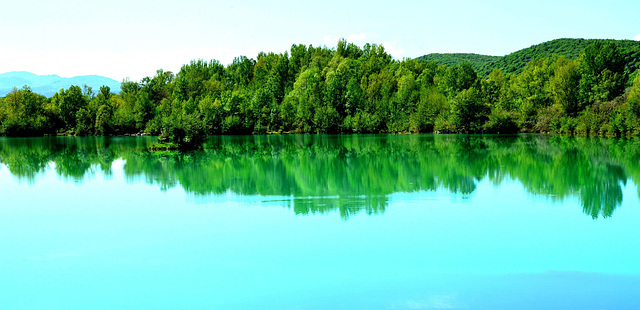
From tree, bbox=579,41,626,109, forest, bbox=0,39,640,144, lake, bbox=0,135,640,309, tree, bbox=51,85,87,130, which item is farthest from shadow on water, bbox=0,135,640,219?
tree, bbox=51,85,87,130

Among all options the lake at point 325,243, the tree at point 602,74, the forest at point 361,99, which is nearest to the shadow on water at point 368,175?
the lake at point 325,243

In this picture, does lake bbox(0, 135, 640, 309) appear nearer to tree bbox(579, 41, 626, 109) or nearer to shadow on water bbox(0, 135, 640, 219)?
shadow on water bbox(0, 135, 640, 219)

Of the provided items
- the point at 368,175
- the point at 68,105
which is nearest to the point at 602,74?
the point at 368,175

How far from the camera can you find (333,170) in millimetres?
22031

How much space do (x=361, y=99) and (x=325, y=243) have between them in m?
74.9

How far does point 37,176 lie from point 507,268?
68.4 feet

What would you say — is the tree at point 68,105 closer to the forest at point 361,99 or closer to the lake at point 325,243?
the forest at point 361,99

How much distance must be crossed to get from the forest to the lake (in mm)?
40378

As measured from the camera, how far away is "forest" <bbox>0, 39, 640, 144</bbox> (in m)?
60.6

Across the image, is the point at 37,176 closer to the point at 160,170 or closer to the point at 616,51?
the point at 160,170

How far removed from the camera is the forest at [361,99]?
→ 199 feet

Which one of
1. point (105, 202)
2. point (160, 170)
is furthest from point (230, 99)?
point (105, 202)

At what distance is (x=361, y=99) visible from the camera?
83500mm

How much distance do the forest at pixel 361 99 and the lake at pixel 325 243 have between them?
40.4 metres
